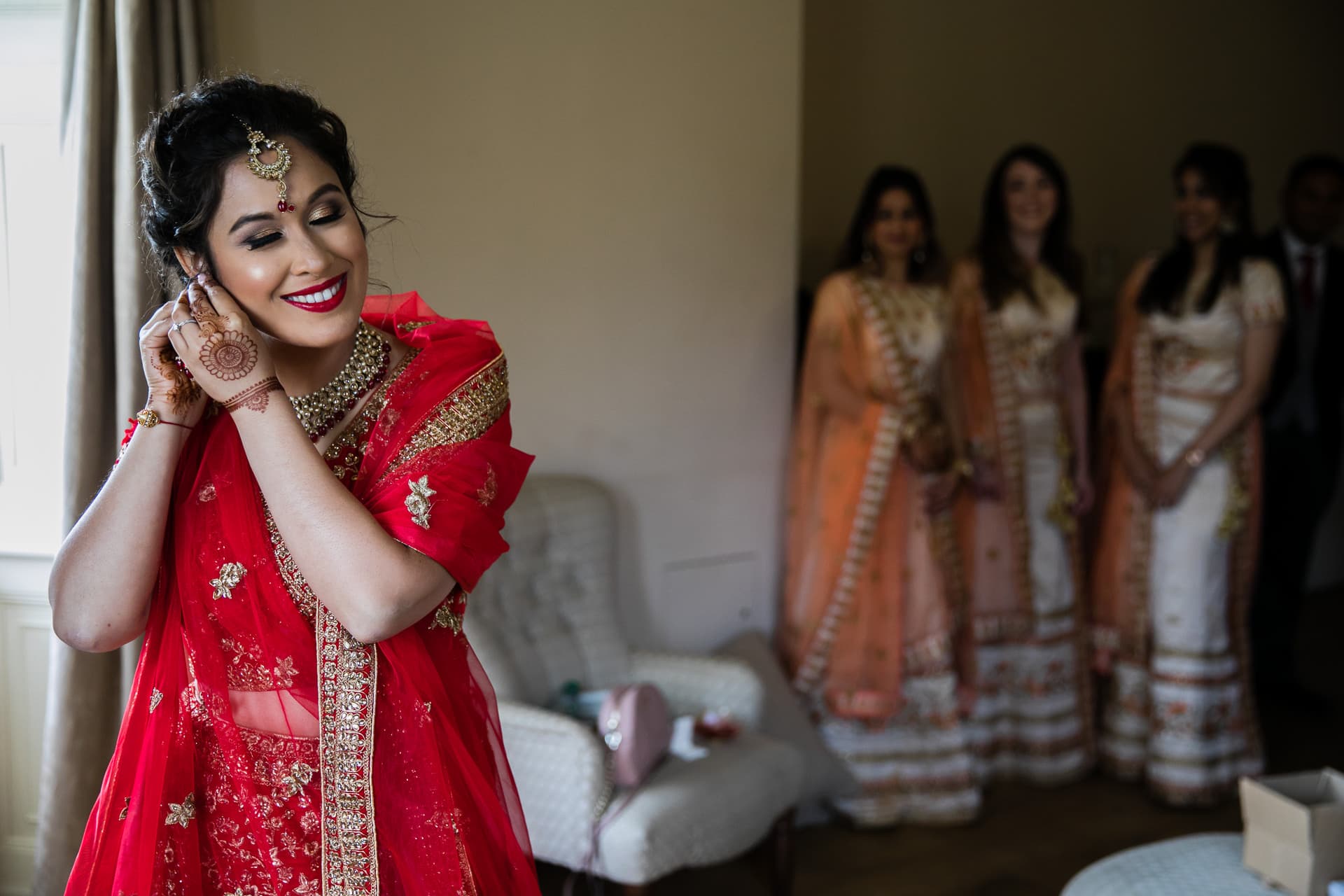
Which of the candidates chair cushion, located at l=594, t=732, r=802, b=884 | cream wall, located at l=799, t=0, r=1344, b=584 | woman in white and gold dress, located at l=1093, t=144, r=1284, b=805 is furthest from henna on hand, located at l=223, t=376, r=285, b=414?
cream wall, located at l=799, t=0, r=1344, b=584

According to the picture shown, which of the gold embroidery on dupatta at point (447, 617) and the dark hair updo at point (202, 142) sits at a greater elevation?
the dark hair updo at point (202, 142)

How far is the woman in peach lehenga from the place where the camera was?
2.94 meters

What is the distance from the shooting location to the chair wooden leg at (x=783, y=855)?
8.32 ft

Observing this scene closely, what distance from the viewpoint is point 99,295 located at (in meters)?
2.04

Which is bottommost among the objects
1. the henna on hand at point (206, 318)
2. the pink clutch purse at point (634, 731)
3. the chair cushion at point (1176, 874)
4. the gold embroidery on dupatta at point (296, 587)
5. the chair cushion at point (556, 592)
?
the chair cushion at point (1176, 874)

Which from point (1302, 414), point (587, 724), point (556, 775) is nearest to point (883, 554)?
point (587, 724)

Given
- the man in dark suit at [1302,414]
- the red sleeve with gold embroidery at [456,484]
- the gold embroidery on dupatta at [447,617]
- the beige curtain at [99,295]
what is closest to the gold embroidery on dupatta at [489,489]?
the red sleeve with gold embroidery at [456,484]

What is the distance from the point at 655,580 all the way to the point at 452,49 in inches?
53.8

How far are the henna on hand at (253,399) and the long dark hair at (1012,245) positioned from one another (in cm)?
243

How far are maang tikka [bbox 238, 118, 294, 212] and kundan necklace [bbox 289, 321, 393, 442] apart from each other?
179mm

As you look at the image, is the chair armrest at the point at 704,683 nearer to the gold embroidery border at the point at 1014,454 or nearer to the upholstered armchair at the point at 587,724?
the upholstered armchair at the point at 587,724

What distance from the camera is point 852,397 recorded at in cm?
294

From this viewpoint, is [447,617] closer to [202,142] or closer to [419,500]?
[419,500]

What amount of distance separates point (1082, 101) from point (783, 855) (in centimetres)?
316
